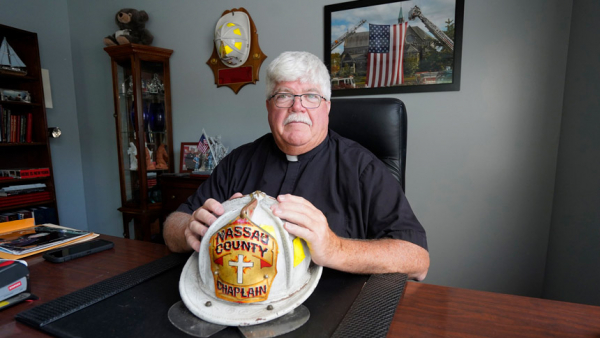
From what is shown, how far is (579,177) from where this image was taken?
52.0 inches

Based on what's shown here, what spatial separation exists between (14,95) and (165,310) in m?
2.75

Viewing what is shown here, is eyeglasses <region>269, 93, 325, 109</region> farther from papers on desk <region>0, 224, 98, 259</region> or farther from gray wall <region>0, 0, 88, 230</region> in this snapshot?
gray wall <region>0, 0, 88, 230</region>

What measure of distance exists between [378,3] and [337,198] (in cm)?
142

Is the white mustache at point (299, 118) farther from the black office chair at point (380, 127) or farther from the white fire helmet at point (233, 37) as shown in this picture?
the white fire helmet at point (233, 37)

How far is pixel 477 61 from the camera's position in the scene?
166 cm

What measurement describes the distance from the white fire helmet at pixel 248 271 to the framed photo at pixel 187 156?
6.21 feet

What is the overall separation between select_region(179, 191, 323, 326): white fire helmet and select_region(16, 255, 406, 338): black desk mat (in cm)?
4

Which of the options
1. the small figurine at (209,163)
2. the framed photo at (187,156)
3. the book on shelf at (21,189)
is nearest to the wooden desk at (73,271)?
the small figurine at (209,163)

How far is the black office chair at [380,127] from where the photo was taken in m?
1.10

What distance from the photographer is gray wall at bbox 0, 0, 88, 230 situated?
2.71 metres

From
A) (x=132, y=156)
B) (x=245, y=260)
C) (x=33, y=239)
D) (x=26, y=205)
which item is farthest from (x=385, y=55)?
(x=26, y=205)

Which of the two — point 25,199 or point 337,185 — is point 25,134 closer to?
point 25,199

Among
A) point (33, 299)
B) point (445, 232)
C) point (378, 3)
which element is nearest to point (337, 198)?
point (33, 299)

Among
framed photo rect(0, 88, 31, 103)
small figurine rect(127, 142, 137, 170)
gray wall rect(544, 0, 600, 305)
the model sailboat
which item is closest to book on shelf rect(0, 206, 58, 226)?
small figurine rect(127, 142, 137, 170)
